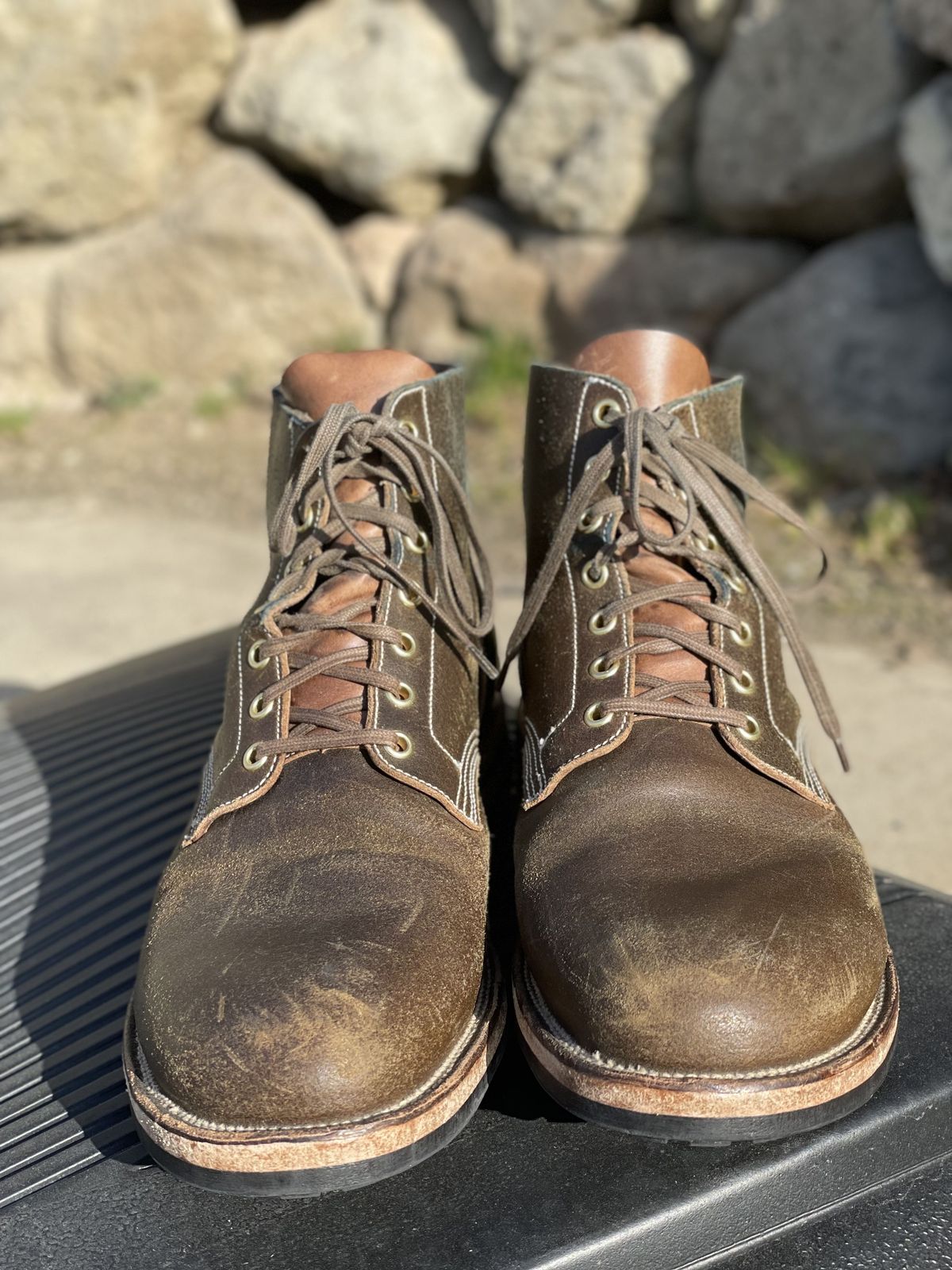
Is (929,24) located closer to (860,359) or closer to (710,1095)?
(860,359)

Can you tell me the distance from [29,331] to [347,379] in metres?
4.49

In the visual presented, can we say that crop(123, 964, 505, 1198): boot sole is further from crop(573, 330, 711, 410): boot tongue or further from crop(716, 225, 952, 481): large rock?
crop(716, 225, 952, 481): large rock

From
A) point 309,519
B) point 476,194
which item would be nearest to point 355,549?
point 309,519

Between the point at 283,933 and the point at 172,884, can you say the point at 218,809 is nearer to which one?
the point at 172,884

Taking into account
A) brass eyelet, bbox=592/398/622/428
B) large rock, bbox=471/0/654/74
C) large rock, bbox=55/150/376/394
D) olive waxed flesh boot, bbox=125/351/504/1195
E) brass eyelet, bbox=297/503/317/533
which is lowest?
large rock, bbox=55/150/376/394

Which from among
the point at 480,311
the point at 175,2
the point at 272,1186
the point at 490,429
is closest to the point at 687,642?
the point at 272,1186

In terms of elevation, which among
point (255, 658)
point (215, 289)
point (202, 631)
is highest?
point (255, 658)

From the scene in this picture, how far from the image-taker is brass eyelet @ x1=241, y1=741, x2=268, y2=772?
116 centimetres

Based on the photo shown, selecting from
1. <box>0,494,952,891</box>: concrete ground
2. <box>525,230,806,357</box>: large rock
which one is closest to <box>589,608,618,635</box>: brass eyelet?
<box>0,494,952,891</box>: concrete ground

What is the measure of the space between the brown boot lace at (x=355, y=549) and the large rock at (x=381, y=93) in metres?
4.14

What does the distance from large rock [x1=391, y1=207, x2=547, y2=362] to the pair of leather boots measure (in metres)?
3.61

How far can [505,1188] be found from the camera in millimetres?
988

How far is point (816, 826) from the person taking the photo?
110 centimetres

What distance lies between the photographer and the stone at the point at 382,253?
5215 millimetres
